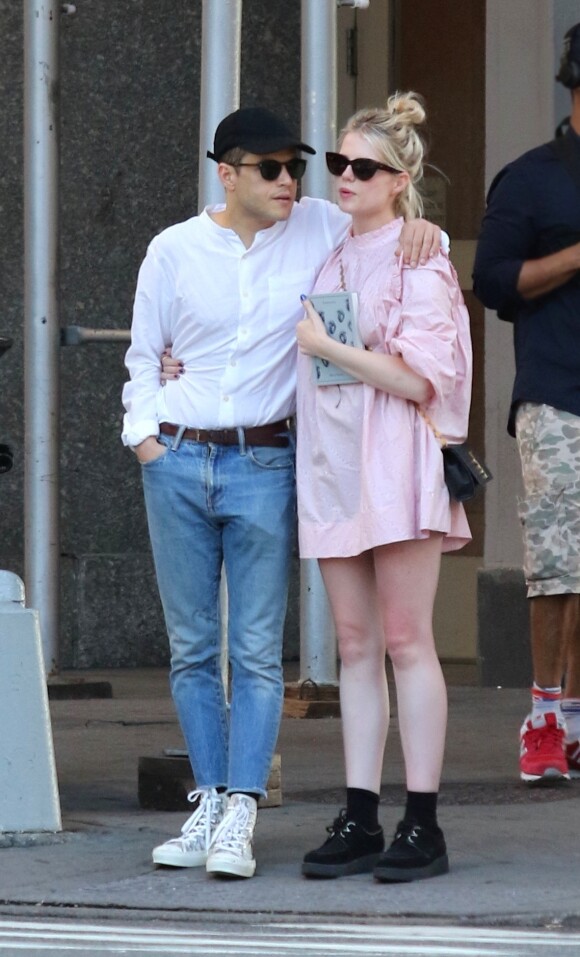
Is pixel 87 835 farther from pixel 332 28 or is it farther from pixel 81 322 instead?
pixel 81 322

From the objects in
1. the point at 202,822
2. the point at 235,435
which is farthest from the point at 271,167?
the point at 202,822

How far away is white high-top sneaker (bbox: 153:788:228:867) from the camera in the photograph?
4.39 meters

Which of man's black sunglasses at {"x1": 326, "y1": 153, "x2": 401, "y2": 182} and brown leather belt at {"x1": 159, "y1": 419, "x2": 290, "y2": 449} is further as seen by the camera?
brown leather belt at {"x1": 159, "y1": 419, "x2": 290, "y2": 449}

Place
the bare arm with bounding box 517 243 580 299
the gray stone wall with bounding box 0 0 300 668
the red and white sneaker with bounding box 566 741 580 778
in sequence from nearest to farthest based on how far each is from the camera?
the bare arm with bounding box 517 243 580 299
the red and white sneaker with bounding box 566 741 580 778
the gray stone wall with bounding box 0 0 300 668

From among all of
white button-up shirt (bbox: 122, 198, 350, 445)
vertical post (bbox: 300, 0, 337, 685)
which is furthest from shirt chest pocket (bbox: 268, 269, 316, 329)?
vertical post (bbox: 300, 0, 337, 685)

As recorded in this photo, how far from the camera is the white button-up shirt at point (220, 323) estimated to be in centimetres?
444

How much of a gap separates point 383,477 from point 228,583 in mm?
496

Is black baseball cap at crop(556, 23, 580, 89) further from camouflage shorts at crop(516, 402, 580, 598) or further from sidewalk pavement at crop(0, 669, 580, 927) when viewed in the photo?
sidewalk pavement at crop(0, 669, 580, 927)

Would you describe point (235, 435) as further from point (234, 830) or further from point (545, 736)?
point (545, 736)

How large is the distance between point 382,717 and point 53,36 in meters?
Answer: 4.17

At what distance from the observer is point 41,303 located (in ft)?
25.3

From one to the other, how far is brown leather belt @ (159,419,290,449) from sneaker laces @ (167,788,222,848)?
79cm

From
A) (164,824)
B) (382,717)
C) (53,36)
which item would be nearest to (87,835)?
(164,824)

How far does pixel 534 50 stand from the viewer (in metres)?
7.82
